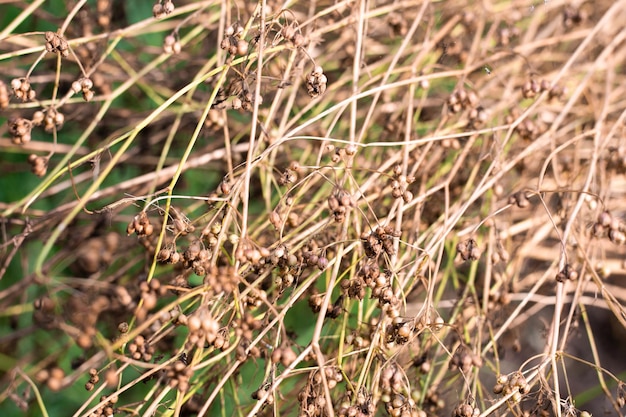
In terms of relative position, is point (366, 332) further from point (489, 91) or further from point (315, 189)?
point (489, 91)

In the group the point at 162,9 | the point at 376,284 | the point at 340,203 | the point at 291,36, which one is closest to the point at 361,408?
the point at 376,284

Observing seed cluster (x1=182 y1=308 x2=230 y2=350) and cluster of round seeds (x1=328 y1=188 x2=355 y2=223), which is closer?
seed cluster (x1=182 y1=308 x2=230 y2=350)

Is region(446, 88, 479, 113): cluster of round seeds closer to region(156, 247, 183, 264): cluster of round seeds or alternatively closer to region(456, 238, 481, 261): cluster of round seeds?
region(456, 238, 481, 261): cluster of round seeds

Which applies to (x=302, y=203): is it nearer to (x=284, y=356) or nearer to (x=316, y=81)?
(x=316, y=81)

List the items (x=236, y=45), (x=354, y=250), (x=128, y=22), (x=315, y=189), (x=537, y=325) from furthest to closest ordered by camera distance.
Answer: (x=537, y=325) → (x=128, y=22) → (x=315, y=189) → (x=354, y=250) → (x=236, y=45)

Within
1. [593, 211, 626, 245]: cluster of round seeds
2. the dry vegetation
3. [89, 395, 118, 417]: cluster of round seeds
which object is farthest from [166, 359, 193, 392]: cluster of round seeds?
[593, 211, 626, 245]: cluster of round seeds

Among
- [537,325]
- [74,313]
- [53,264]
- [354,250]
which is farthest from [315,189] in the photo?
[537,325]
